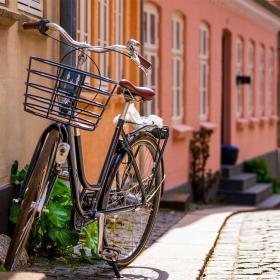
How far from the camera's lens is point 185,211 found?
1146 cm

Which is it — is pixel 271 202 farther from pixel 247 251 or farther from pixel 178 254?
pixel 178 254

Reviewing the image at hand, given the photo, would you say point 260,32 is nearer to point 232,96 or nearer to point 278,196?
point 232,96

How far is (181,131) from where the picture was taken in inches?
540

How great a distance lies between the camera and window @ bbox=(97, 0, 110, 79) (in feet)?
31.6

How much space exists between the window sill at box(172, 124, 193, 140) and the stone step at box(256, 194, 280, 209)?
6.71 ft

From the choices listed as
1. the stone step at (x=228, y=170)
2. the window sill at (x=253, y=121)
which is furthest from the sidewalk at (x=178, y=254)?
the window sill at (x=253, y=121)

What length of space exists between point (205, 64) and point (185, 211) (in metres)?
5.08

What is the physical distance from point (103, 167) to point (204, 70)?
403 inches

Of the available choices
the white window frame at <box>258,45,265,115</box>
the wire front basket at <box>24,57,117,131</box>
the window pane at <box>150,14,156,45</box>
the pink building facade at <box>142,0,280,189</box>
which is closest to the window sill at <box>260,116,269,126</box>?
the pink building facade at <box>142,0,280,189</box>

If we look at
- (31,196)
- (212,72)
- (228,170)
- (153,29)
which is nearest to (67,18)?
(31,196)

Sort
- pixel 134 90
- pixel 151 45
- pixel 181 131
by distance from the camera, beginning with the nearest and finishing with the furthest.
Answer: pixel 134 90, pixel 151 45, pixel 181 131

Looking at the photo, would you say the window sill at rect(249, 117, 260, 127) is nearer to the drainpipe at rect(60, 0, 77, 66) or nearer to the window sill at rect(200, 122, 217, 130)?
the window sill at rect(200, 122, 217, 130)

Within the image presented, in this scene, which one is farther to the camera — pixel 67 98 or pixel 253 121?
pixel 253 121

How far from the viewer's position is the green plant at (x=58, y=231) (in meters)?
6.19
